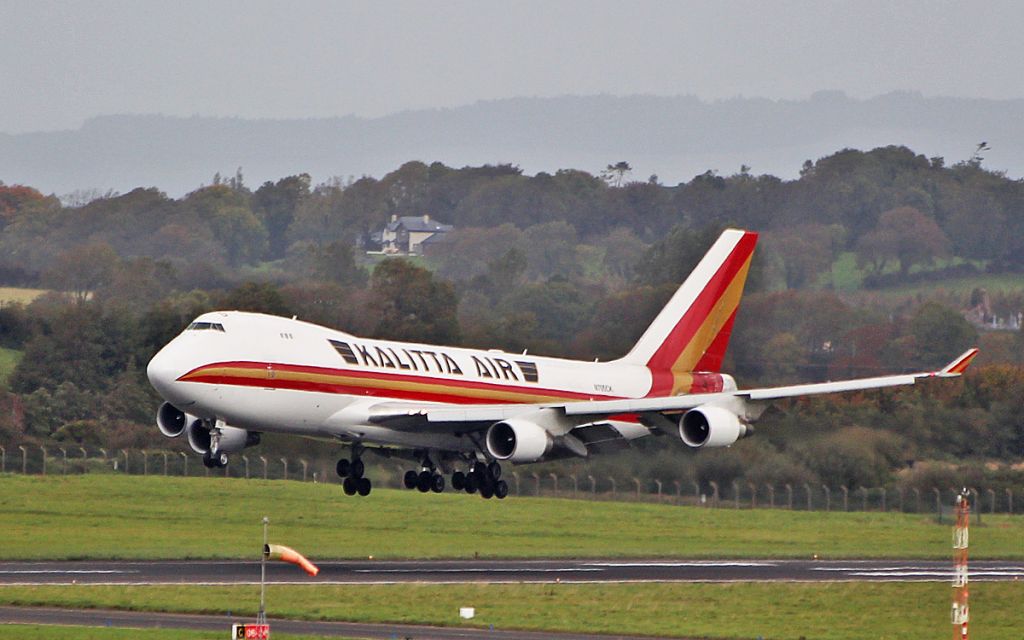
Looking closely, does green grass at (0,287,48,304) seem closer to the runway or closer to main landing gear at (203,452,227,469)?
the runway

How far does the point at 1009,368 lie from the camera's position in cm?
7669

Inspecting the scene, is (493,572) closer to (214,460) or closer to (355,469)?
(355,469)

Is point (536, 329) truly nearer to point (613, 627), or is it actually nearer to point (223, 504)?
point (223, 504)

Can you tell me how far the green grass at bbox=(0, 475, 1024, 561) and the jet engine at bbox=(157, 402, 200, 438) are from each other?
8.36 meters

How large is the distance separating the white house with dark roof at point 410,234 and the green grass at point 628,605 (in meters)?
94.0

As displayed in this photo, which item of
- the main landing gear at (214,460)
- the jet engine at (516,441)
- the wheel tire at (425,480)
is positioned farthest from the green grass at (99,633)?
the wheel tire at (425,480)

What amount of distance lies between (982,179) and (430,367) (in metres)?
111

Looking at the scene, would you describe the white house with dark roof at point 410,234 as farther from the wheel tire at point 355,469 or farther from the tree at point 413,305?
the wheel tire at point 355,469

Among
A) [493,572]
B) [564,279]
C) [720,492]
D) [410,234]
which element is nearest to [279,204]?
[410,234]

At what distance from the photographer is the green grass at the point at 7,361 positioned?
88938 mm

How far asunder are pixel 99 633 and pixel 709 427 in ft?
65.9

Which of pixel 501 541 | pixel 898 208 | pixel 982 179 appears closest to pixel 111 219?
pixel 898 208

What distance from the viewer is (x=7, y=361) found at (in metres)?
90.9

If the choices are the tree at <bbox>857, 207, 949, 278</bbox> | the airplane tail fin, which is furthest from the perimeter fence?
the tree at <bbox>857, 207, 949, 278</bbox>
